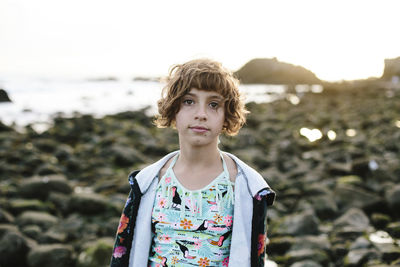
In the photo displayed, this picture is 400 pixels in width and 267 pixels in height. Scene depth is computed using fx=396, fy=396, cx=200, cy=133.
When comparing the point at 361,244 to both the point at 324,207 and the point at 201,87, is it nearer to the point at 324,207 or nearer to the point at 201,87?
the point at 324,207

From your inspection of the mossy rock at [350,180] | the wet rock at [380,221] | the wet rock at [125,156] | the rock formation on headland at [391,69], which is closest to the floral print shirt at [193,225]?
the wet rock at [380,221]

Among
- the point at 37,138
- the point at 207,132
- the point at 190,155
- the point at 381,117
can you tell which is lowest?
the point at 37,138

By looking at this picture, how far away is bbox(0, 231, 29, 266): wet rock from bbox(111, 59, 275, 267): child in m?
2.92

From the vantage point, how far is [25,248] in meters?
4.63

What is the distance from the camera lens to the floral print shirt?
2.12 m

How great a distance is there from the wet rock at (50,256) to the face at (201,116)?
306 centimetres

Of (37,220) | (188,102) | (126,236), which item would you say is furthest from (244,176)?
(37,220)

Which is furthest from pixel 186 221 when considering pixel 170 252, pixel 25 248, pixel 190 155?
pixel 25 248

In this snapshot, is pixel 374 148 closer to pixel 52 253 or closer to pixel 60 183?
pixel 60 183

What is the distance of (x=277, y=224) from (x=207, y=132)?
12.0 ft

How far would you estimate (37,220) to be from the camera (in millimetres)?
5449

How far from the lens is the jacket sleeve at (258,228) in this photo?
210 centimetres

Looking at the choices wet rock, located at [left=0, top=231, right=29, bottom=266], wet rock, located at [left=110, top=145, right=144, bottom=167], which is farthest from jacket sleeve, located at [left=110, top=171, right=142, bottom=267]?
wet rock, located at [left=110, top=145, right=144, bottom=167]

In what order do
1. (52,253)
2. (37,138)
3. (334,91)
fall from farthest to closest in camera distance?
1. (334,91)
2. (37,138)
3. (52,253)
